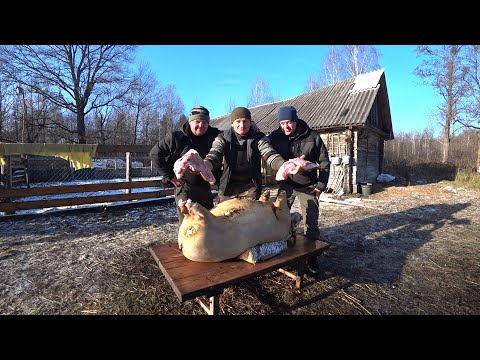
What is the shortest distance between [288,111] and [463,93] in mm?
21336

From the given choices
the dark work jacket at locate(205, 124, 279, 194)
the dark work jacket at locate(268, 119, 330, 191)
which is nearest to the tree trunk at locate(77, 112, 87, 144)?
the dark work jacket at locate(205, 124, 279, 194)

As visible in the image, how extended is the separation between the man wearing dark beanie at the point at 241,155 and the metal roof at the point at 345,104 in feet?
30.4

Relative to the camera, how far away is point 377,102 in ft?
45.4

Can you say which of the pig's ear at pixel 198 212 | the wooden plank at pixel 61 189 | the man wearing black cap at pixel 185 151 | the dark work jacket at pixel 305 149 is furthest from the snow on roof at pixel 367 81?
the pig's ear at pixel 198 212

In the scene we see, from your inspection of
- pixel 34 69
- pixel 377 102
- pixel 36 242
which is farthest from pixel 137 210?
pixel 34 69

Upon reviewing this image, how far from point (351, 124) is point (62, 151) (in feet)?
36.1

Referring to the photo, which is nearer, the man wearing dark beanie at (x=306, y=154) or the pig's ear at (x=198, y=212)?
the pig's ear at (x=198, y=212)

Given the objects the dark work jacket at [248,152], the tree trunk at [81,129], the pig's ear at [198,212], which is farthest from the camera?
the tree trunk at [81,129]

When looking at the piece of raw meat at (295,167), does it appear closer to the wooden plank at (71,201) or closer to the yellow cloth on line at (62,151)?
the wooden plank at (71,201)

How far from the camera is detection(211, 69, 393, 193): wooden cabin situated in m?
11.3

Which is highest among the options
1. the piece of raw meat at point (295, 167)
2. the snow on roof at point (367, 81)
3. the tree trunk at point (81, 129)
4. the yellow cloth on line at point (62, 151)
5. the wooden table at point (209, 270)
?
the snow on roof at point (367, 81)

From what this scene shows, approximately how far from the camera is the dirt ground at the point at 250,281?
9.21 ft

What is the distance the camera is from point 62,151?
290 inches
